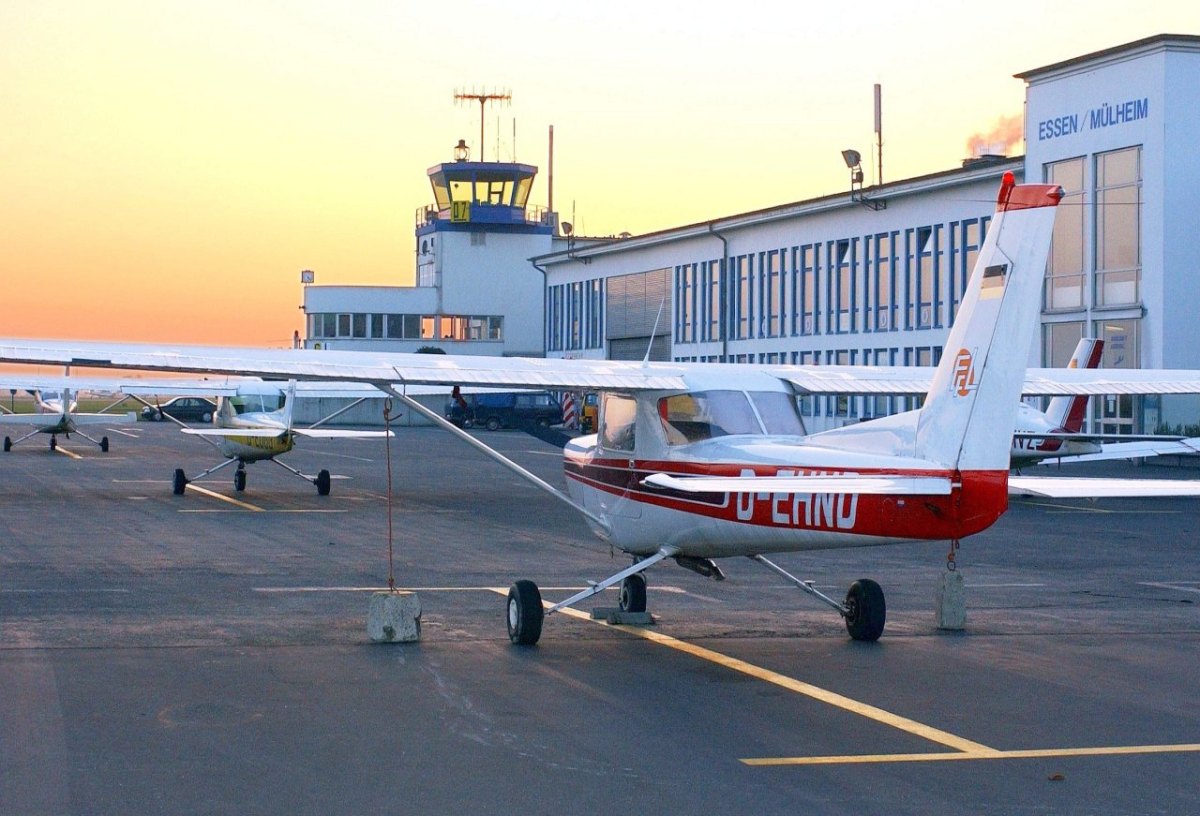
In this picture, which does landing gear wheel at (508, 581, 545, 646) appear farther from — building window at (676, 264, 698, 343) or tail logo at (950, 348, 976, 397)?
building window at (676, 264, 698, 343)

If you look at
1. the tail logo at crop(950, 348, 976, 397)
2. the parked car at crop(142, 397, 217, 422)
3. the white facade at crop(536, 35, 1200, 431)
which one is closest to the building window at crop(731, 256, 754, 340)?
the white facade at crop(536, 35, 1200, 431)

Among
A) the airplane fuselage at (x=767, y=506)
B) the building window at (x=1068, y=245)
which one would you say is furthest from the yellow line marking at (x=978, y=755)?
the building window at (x=1068, y=245)

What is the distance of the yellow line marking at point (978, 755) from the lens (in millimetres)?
7641

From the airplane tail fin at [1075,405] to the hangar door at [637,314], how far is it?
33.5 meters

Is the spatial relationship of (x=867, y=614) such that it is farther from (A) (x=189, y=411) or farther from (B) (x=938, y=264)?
(A) (x=189, y=411)

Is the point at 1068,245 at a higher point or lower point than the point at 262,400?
higher

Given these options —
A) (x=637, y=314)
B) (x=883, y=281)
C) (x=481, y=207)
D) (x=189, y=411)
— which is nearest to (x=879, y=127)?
(x=883, y=281)

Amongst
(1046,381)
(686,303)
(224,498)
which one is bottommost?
(224,498)

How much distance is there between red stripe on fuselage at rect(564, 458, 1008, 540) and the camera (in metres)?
9.05

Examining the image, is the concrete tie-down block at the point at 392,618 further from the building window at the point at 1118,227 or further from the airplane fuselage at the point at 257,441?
the building window at the point at 1118,227

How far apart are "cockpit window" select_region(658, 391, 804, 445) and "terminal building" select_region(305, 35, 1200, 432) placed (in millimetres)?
15457

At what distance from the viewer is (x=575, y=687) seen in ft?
31.7

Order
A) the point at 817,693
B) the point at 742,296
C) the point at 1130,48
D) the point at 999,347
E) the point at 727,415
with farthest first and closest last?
the point at 742,296
the point at 1130,48
the point at 727,415
the point at 817,693
the point at 999,347

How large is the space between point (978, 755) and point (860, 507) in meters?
2.02
